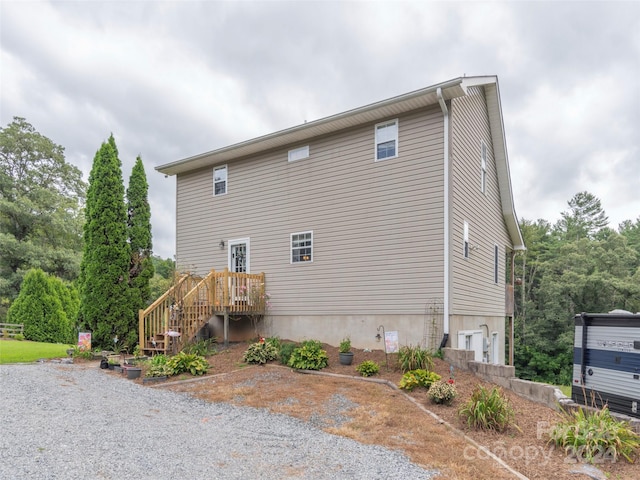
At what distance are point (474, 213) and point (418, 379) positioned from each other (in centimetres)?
580

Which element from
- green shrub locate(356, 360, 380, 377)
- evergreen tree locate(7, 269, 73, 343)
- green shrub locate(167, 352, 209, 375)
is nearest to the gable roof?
green shrub locate(356, 360, 380, 377)

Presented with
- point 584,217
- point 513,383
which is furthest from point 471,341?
point 584,217

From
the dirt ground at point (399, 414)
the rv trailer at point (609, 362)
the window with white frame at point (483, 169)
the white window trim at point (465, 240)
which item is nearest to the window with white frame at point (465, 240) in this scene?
the white window trim at point (465, 240)

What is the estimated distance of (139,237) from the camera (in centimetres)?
1247

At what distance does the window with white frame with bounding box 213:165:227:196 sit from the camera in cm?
1360

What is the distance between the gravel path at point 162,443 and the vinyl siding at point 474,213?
5.44 metres

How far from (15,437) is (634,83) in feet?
68.2

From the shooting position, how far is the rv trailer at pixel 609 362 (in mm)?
5961

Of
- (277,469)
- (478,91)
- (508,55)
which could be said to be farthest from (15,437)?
(508,55)

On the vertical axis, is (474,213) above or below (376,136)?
below

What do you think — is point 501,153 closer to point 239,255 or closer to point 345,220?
point 345,220

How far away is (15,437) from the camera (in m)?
4.73

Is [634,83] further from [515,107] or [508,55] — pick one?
[508,55]

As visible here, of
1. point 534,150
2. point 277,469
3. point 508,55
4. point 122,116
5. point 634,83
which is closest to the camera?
point 277,469
